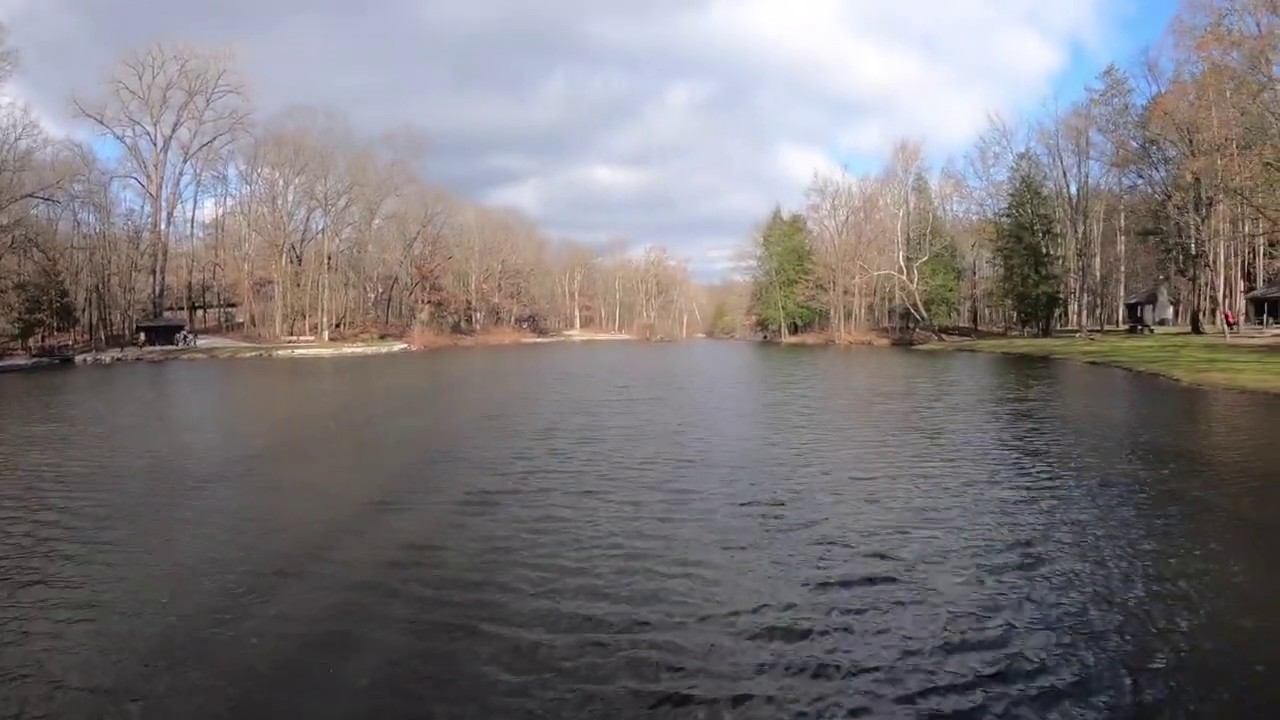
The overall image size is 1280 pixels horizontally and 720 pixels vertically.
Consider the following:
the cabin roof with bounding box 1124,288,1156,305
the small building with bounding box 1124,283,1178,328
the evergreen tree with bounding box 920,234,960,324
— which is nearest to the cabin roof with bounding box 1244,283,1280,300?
the cabin roof with bounding box 1124,288,1156,305

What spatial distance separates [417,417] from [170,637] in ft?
47.3

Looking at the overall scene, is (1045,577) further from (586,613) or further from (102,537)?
(102,537)

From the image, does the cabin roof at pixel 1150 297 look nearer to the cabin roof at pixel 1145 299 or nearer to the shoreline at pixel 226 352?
the cabin roof at pixel 1145 299

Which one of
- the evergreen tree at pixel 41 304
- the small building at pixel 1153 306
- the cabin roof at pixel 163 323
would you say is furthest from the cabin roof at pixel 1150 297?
the evergreen tree at pixel 41 304

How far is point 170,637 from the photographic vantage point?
6945mm

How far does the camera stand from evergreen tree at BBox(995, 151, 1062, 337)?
57844mm

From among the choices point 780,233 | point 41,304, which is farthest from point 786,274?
point 41,304

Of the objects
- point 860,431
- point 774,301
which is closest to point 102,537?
point 860,431

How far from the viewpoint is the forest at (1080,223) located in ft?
100

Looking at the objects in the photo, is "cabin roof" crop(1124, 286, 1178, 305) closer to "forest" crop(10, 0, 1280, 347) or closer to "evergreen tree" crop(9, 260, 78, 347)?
"forest" crop(10, 0, 1280, 347)

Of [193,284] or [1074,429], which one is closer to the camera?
[1074,429]

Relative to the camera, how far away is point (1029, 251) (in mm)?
57719

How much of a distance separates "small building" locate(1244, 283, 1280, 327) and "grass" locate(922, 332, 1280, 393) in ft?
33.7

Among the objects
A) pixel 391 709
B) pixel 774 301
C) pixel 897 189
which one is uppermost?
pixel 897 189
